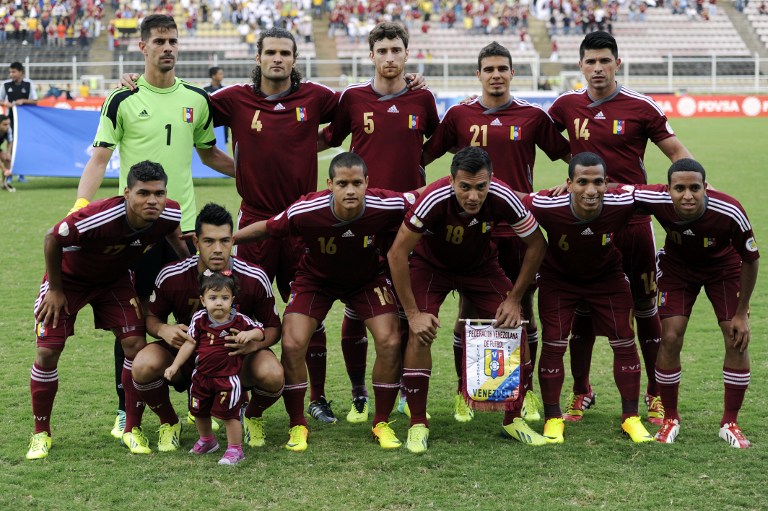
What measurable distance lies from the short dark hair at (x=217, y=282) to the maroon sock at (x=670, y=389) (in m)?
2.57

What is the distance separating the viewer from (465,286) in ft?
19.8

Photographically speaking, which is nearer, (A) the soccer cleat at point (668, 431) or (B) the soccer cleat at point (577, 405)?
(A) the soccer cleat at point (668, 431)

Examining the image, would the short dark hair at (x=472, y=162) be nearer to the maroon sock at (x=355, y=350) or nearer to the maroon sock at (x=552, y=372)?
the maroon sock at (x=552, y=372)

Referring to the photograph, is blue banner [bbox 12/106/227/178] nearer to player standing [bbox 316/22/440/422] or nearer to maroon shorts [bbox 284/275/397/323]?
player standing [bbox 316/22/440/422]

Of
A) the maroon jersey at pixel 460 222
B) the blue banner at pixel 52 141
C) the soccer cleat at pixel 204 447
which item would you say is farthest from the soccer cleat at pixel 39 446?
the blue banner at pixel 52 141

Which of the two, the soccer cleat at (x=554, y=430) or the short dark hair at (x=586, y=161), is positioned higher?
the short dark hair at (x=586, y=161)

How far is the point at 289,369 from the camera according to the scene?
5.81m

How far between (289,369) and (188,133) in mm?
1637

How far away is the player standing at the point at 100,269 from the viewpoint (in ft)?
17.8

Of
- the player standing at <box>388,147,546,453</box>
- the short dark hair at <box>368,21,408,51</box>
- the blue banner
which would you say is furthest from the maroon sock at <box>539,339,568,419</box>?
the blue banner

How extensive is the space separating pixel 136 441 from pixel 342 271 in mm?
1541

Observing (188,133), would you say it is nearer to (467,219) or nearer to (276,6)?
(467,219)

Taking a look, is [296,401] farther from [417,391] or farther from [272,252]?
[272,252]

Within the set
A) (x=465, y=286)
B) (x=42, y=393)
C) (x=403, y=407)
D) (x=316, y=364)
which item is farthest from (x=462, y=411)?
(x=42, y=393)
